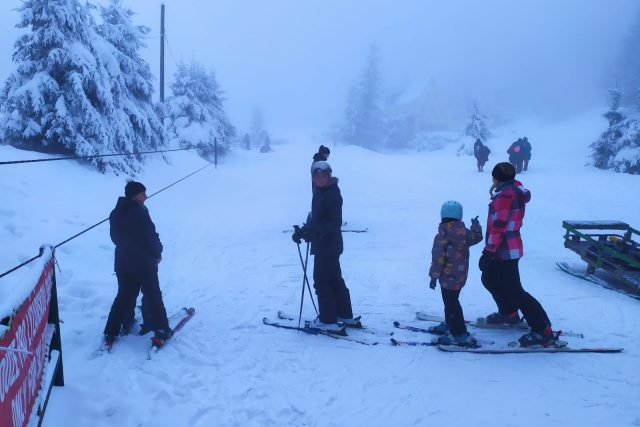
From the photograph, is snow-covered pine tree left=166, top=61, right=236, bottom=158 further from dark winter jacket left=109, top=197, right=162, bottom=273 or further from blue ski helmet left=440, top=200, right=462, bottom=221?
blue ski helmet left=440, top=200, right=462, bottom=221

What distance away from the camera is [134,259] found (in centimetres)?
A: 516

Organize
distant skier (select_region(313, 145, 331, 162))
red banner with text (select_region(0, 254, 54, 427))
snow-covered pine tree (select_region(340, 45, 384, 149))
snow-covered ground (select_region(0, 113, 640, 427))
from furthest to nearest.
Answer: snow-covered pine tree (select_region(340, 45, 384, 149)) → distant skier (select_region(313, 145, 331, 162)) → snow-covered ground (select_region(0, 113, 640, 427)) → red banner with text (select_region(0, 254, 54, 427))

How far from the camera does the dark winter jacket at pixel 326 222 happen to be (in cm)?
547

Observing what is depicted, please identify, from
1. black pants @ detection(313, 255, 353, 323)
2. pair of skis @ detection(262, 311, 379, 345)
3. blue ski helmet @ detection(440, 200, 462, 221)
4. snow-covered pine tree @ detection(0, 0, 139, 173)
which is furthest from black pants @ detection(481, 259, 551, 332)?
snow-covered pine tree @ detection(0, 0, 139, 173)

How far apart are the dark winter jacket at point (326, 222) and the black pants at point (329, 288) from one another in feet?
0.45

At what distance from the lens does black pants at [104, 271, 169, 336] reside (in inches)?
207

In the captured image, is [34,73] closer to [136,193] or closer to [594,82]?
[136,193]

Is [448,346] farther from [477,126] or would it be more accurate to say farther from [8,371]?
[477,126]

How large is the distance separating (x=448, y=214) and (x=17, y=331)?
4339 millimetres

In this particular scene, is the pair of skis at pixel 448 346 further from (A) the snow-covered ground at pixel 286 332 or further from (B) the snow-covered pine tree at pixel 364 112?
(B) the snow-covered pine tree at pixel 364 112

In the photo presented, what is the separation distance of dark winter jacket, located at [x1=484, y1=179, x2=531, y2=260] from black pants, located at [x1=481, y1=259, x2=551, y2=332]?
0.17 metres

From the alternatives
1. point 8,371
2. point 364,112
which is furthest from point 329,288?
point 364,112

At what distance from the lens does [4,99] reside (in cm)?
1470

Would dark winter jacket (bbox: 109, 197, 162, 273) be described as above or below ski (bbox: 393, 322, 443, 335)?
above
